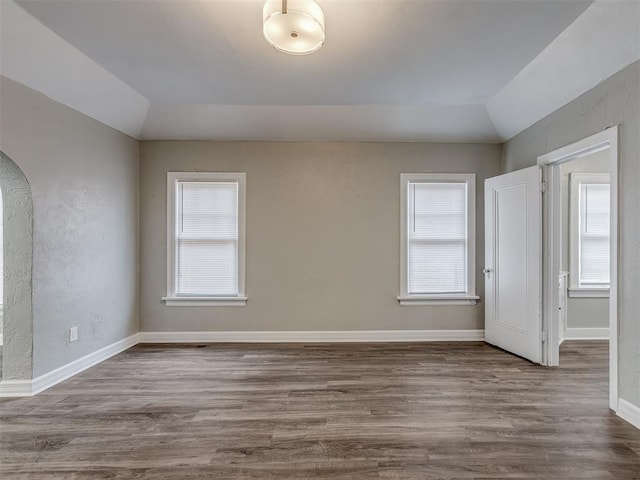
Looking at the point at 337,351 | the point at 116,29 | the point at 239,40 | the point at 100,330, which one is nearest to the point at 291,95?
the point at 239,40

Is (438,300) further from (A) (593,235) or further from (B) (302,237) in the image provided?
(A) (593,235)

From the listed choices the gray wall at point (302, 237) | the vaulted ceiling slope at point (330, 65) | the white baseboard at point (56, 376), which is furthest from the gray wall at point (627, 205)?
the white baseboard at point (56, 376)

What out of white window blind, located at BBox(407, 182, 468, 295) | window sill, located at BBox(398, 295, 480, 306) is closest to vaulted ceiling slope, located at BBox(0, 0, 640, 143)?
white window blind, located at BBox(407, 182, 468, 295)

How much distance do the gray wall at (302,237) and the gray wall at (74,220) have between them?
12.1 inches

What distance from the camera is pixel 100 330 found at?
11.6 ft

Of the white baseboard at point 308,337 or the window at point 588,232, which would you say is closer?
the white baseboard at point 308,337

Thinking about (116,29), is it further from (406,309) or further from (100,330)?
(406,309)

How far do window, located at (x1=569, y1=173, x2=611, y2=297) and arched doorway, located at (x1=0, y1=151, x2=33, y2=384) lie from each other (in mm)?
5934

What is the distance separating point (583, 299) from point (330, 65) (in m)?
4.36

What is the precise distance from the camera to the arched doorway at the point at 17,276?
2.70m

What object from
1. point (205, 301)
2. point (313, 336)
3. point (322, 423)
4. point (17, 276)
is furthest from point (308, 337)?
point (17, 276)

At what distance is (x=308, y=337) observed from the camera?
4.16 m

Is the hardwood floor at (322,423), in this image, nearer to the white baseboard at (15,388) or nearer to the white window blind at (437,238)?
the white baseboard at (15,388)

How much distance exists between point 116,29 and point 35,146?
47.9 inches
